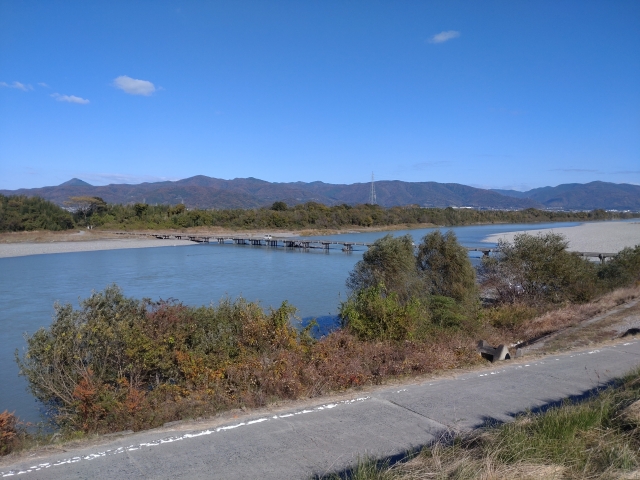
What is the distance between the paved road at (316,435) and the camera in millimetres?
4520

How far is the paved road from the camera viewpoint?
4.52 meters

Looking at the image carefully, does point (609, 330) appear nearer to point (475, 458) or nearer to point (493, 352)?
point (493, 352)

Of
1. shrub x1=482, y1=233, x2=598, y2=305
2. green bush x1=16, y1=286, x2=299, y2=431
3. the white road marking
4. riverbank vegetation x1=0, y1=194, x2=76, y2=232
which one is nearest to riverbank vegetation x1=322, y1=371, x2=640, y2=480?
the white road marking

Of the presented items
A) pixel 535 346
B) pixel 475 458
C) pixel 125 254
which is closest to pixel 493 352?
pixel 535 346

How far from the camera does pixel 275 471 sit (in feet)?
14.8

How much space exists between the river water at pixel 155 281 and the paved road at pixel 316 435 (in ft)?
17.6

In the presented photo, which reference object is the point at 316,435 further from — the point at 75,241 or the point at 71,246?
the point at 75,241

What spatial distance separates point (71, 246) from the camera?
59.0 metres

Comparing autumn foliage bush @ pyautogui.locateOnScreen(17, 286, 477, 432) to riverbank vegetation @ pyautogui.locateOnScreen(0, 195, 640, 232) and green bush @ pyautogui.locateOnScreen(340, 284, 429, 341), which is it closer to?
green bush @ pyautogui.locateOnScreen(340, 284, 429, 341)

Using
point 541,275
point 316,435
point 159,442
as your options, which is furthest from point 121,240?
point 316,435

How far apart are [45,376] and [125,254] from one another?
47.3m

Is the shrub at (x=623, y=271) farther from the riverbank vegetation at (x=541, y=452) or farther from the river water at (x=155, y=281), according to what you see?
the riverbank vegetation at (x=541, y=452)

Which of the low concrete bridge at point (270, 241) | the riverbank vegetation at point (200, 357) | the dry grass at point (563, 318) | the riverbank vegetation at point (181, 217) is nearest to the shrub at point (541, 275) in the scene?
the dry grass at point (563, 318)

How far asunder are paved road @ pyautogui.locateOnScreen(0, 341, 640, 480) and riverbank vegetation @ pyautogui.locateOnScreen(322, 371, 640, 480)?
530 mm
